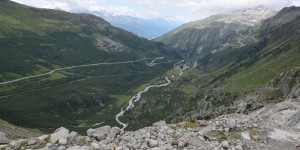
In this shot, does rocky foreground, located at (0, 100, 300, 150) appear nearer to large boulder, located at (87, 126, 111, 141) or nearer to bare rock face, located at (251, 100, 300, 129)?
large boulder, located at (87, 126, 111, 141)

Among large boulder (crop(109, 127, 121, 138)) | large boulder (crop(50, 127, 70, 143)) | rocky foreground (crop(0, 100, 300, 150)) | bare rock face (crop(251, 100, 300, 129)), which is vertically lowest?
bare rock face (crop(251, 100, 300, 129))

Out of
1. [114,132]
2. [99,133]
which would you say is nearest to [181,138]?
[114,132]

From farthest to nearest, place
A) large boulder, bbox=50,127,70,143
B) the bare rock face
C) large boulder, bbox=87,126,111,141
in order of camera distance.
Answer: the bare rock face < large boulder, bbox=87,126,111,141 < large boulder, bbox=50,127,70,143

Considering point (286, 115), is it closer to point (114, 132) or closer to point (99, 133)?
point (114, 132)

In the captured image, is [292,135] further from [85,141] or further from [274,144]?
[85,141]

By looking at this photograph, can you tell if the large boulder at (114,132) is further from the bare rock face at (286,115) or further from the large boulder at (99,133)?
the bare rock face at (286,115)

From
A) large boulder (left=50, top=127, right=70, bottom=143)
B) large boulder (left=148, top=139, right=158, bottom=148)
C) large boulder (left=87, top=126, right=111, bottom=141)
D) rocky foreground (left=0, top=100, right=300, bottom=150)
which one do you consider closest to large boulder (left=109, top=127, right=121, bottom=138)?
rocky foreground (left=0, top=100, right=300, bottom=150)

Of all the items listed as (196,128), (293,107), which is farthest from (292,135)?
(293,107)

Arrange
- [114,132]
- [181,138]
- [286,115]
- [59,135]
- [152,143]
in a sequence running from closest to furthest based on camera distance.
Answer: [152,143], [59,135], [181,138], [114,132], [286,115]
